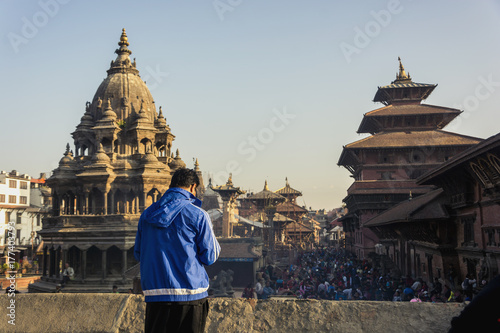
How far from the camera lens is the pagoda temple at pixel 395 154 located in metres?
31.8

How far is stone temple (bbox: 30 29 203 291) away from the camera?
92.9 feet

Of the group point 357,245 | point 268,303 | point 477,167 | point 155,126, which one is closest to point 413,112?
point 357,245

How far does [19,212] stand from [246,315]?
197ft

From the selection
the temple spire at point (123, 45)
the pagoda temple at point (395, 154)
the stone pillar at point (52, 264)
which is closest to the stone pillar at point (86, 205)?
the stone pillar at point (52, 264)

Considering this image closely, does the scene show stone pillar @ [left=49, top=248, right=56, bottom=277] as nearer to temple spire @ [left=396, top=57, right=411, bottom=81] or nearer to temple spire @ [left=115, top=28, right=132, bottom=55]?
temple spire @ [left=115, top=28, right=132, bottom=55]

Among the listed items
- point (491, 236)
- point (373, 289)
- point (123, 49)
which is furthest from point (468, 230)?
point (123, 49)

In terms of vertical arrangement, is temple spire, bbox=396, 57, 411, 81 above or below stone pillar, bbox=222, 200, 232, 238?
above

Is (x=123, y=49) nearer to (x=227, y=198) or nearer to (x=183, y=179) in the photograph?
(x=227, y=198)

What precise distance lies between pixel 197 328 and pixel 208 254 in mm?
482

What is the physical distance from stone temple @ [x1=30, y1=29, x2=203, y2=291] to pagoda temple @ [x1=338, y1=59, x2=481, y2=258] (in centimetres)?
1506

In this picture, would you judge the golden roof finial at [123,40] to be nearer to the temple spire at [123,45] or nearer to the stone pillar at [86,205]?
the temple spire at [123,45]

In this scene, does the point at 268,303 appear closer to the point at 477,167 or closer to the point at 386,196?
the point at 477,167

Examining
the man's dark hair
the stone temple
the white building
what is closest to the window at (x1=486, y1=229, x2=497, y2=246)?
the man's dark hair

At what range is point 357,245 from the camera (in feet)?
120
